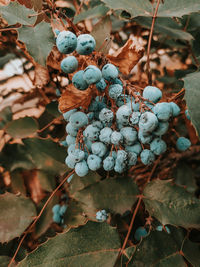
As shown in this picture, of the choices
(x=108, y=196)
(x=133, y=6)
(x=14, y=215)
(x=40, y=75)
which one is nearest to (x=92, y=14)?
(x=133, y=6)

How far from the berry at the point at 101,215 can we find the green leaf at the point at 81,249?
7 cm

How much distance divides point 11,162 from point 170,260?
2.32 feet

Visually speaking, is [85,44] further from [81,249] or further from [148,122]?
[81,249]

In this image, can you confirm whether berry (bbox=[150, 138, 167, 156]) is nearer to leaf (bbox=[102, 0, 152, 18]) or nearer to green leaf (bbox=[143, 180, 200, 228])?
green leaf (bbox=[143, 180, 200, 228])

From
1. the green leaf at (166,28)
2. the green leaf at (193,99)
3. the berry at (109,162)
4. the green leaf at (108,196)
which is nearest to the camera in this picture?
the green leaf at (193,99)

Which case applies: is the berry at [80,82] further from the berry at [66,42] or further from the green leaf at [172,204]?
the green leaf at [172,204]

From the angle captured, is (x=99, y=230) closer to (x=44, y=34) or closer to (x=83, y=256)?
(x=83, y=256)

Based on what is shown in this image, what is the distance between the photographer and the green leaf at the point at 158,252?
576 millimetres

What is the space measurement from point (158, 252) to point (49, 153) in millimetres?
458

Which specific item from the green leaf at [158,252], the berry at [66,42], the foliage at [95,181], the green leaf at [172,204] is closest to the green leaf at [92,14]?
the foliage at [95,181]

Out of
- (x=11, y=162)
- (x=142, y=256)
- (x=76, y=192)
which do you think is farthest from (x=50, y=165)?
(x=142, y=256)

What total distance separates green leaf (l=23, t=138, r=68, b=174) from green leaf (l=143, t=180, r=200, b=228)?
0.31 meters

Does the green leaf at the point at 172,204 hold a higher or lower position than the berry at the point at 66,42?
lower

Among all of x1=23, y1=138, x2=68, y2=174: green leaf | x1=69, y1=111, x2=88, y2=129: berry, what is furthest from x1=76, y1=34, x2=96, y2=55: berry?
x1=23, y1=138, x2=68, y2=174: green leaf
